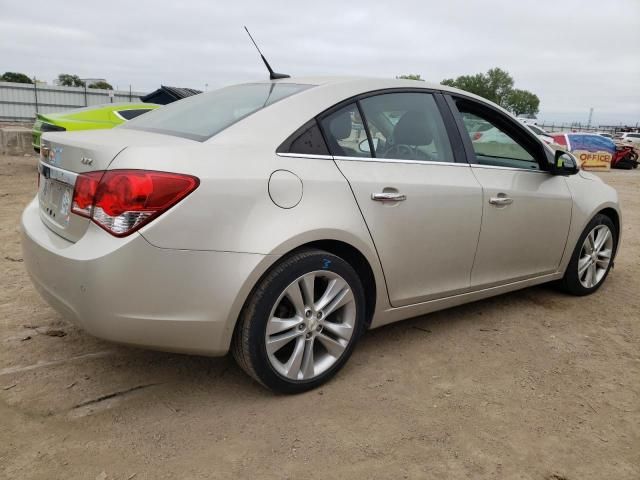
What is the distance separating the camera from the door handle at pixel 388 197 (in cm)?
277

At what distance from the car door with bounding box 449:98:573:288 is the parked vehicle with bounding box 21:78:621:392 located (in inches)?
0.6

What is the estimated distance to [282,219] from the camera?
241cm

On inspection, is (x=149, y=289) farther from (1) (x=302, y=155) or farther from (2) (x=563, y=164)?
(2) (x=563, y=164)

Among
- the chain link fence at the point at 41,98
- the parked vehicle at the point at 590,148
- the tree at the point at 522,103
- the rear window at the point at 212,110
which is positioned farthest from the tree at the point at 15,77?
the tree at the point at 522,103

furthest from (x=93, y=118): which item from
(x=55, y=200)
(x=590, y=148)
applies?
(x=590, y=148)

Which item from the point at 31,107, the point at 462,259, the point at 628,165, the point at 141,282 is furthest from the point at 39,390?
the point at 31,107

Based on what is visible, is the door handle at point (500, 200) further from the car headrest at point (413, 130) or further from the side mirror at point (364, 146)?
the side mirror at point (364, 146)

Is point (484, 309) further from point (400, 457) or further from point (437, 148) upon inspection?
point (400, 457)

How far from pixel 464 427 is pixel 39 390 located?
6.57ft

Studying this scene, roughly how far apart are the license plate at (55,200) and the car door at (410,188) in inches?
48.3

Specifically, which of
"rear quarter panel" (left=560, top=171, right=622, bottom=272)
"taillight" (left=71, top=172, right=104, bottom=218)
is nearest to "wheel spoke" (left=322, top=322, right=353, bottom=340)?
"taillight" (left=71, top=172, right=104, bottom=218)

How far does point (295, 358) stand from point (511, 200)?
175 centimetres

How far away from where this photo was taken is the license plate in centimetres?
243

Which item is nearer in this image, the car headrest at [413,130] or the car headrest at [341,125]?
the car headrest at [341,125]
